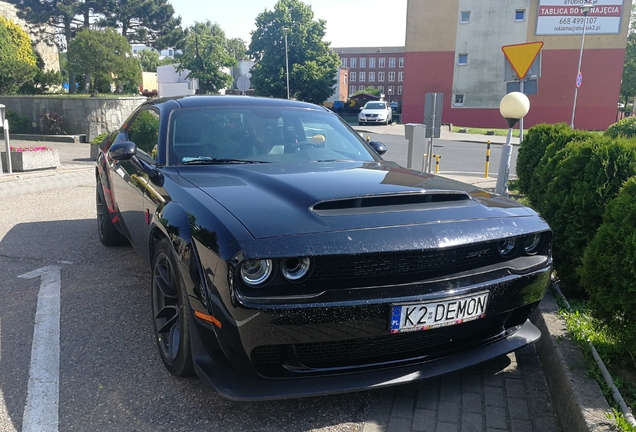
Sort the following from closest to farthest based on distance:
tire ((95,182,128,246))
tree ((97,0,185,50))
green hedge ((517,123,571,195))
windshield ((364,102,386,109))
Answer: tire ((95,182,128,246)) → green hedge ((517,123,571,195)) → windshield ((364,102,386,109)) → tree ((97,0,185,50))

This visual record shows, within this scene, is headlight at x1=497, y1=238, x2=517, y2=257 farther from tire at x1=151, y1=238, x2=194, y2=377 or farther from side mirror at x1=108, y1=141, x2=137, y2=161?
side mirror at x1=108, y1=141, x2=137, y2=161

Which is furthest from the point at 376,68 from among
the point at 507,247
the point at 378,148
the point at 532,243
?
the point at 507,247

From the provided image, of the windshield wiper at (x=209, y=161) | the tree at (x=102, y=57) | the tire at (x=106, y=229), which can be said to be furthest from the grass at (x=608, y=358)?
the tree at (x=102, y=57)

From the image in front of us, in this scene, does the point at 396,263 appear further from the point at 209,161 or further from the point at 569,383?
the point at 209,161

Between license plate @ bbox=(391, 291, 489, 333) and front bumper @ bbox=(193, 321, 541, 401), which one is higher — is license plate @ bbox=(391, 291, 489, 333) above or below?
above

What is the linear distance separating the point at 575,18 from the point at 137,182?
3781 centimetres

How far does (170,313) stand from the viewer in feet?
9.15

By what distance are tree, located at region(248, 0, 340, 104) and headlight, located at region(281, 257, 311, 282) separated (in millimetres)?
50711

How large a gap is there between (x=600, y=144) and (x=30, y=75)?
2419 centimetres

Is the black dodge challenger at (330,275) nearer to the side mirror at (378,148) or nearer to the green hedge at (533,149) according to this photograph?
the side mirror at (378,148)

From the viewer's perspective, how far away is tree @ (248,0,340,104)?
170 ft

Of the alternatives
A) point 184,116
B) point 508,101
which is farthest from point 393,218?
point 508,101

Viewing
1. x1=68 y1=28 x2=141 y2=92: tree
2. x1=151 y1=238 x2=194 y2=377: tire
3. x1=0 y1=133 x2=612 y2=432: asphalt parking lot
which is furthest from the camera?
x1=68 y1=28 x2=141 y2=92: tree

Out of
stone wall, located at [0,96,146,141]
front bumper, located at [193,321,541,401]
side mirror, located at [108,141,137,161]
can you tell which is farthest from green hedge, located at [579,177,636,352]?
stone wall, located at [0,96,146,141]
